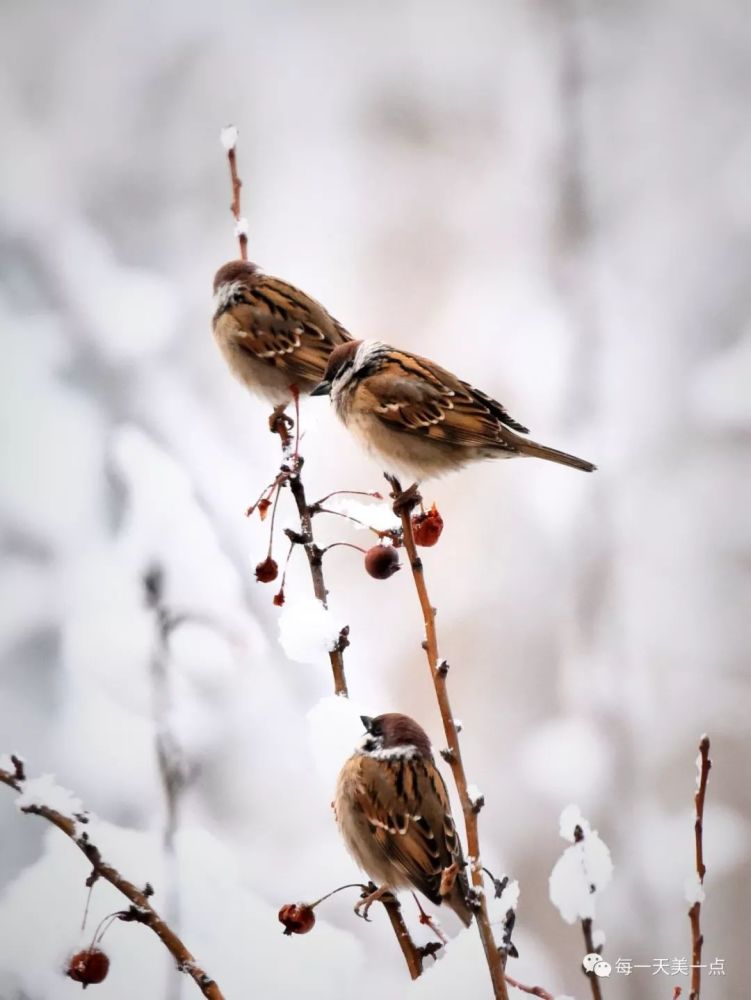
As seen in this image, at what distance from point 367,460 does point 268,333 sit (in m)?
0.23

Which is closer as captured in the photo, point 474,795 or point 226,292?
point 474,795

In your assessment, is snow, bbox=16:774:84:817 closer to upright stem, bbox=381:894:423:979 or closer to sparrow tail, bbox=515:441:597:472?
upright stem, bbox=381:894:423:979

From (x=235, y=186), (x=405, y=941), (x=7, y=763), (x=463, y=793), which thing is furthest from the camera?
(x=235, y=186)

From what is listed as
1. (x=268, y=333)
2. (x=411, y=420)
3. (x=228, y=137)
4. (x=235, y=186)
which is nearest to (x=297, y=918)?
(x=411, y=420)

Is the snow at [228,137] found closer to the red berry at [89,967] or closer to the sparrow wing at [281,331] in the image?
the sparrow wing at [281,331]

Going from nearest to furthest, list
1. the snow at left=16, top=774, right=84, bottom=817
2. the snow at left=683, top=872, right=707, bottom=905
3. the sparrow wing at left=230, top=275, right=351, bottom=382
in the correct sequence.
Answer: the snow at left=683, top=872, right=707, bottom=905, the snow at left=16, top=774, right=84, bottom=817, the sparrow wing at left=230, top=275, right=351, bottom=382

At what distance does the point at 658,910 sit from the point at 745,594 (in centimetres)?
47

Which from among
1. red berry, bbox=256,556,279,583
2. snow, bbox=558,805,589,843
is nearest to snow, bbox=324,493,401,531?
red berry, bbox=256,556,279,583

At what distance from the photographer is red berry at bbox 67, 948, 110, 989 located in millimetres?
1183

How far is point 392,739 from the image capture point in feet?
4.01

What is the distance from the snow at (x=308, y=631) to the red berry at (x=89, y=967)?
0.45 m

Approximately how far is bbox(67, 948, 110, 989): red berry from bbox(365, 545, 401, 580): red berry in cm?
61

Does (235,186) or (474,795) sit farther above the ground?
(235,186)

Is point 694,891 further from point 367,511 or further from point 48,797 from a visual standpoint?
point 48,797
